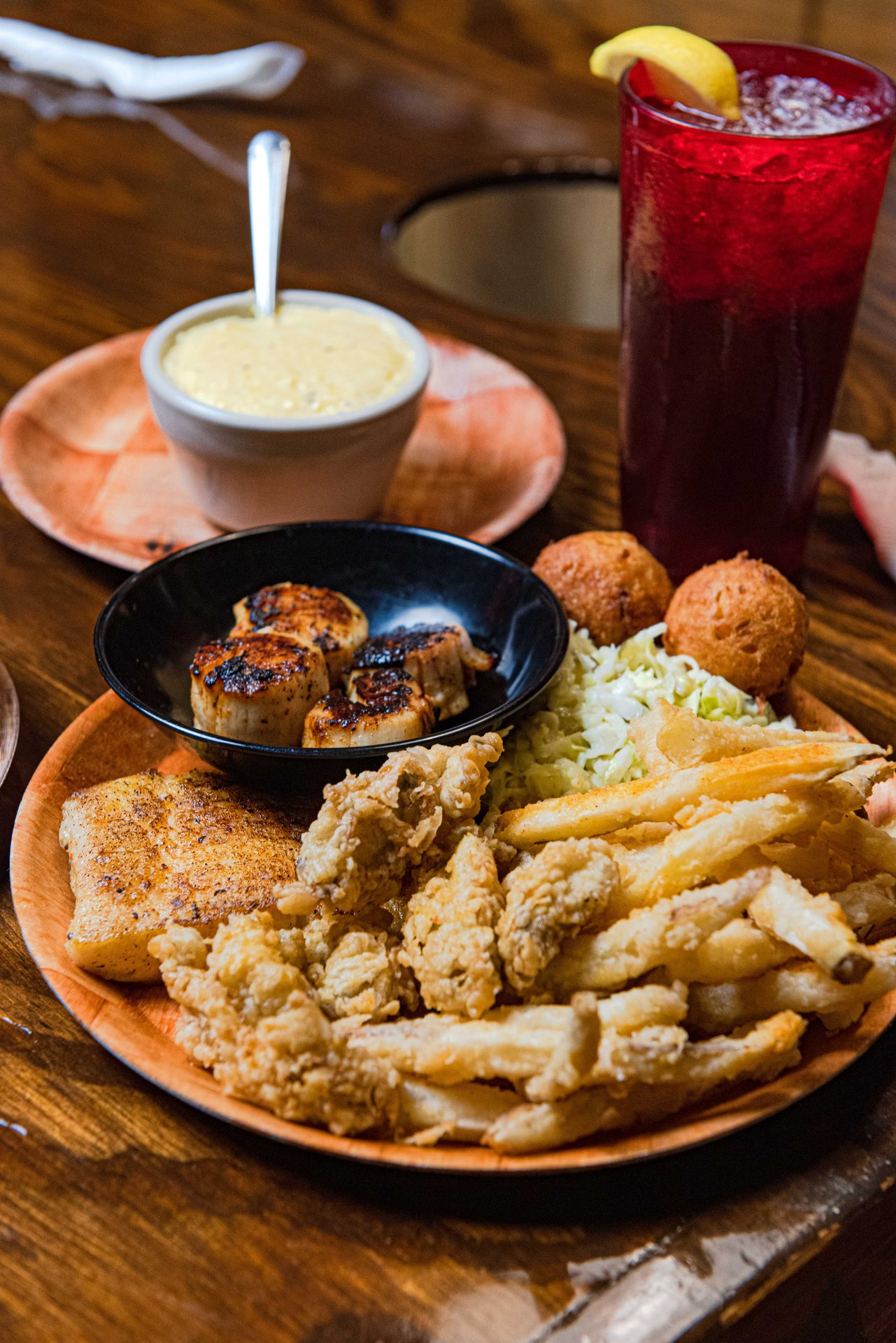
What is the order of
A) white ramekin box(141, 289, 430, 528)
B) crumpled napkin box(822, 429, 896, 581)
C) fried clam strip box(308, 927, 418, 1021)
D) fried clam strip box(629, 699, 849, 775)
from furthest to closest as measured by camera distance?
crumpled napkin box(822, 429, 896, 581) < white ramekin box(141, 289, 430, 528) < fried clam strip box(629, 699, 849, 775) < fried clam strip box(308, 927, 418, 1021)

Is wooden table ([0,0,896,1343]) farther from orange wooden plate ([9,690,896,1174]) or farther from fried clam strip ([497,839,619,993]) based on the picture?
fried clam strip ([497,839,619,993])

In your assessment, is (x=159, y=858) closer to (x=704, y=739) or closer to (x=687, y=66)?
(x=704, y=739)

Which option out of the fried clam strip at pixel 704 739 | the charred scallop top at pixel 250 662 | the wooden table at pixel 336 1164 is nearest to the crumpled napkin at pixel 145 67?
the wooden table at pixel 336 1164

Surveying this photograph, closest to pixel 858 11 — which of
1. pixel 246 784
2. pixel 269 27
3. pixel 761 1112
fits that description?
pixel 269 27

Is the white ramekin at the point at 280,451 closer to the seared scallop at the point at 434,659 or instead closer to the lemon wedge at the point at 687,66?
the seared scallop at the point at 434,659

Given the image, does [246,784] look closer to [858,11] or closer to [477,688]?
[477,688]

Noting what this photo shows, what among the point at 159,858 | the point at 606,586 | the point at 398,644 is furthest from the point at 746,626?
the point at 159,858

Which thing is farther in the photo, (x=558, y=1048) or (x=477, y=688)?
(x=477, y=688)

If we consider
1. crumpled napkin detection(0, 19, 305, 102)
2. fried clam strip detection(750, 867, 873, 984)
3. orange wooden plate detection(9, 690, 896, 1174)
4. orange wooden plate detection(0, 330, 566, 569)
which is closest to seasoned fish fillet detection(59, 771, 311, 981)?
orange wooden plate detection(9, 690, 896, 1174)
